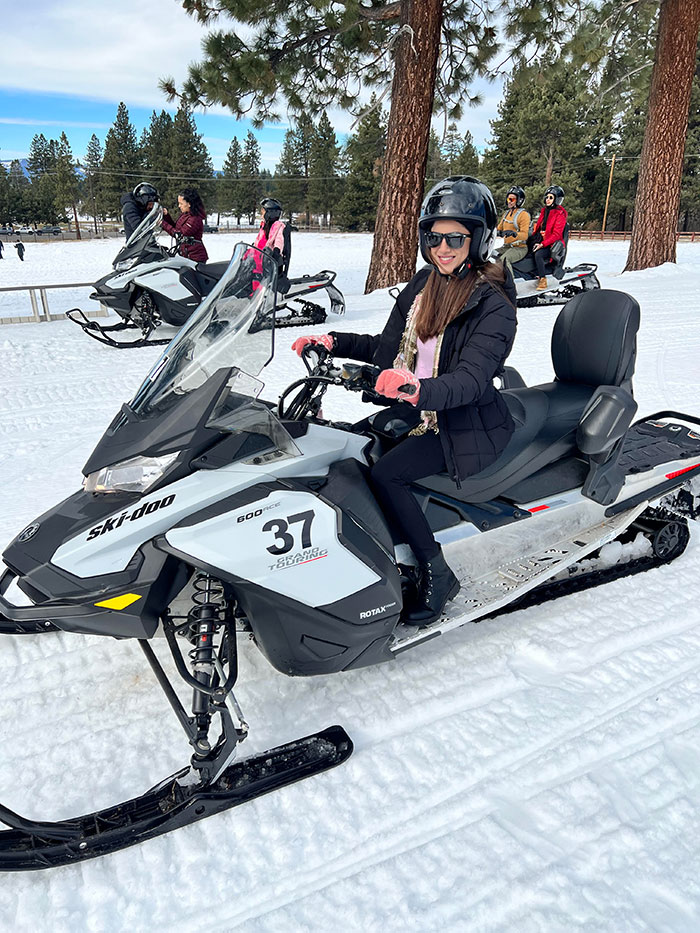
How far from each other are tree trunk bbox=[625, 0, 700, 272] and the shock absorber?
1227 cm

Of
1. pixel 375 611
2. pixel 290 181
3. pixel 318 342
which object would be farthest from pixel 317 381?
pixel 290 181

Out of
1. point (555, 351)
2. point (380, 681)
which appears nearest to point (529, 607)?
point (380, 681)

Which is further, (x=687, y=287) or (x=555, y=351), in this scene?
(x=687, y=287)

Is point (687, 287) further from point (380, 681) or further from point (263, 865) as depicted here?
point (263, 865)

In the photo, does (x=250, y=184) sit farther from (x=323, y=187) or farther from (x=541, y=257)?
(x=541, y=257)

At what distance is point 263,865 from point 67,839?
1.69 ft

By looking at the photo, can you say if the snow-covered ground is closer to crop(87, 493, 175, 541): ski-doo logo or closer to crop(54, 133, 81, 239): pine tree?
crop(87, 493, 175, 541): ski-doo logo

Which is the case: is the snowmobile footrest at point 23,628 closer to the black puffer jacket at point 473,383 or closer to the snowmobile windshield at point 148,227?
the black puffer jacket at point 473,383

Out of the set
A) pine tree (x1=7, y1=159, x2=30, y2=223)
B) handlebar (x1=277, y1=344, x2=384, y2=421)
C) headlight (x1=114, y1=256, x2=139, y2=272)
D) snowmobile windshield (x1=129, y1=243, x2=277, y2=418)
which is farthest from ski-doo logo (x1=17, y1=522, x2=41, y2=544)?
pine tree (x1=7, y1=159, x2=30, y2=223)

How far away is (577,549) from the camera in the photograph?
2.84 metres

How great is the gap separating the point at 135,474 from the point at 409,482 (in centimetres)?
92

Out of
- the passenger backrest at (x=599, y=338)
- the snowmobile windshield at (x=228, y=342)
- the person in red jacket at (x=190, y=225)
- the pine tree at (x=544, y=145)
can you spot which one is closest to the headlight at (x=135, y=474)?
the snowmobile windshield at (x=228, y=342)

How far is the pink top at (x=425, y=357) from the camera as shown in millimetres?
2383

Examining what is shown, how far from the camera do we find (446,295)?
2.30 m
